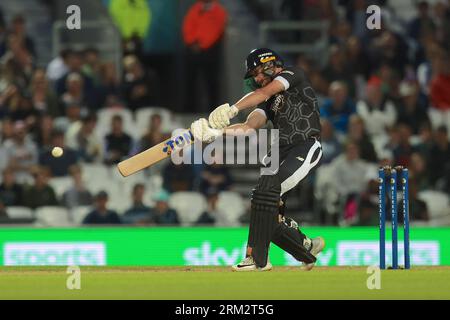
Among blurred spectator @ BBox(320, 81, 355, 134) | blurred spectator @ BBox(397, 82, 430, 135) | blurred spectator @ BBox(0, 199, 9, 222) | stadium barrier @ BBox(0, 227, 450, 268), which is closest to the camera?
stadium barrier @ BBox(0, 227, 450, 268)

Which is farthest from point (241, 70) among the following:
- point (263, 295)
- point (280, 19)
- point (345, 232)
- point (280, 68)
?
point (263, 295)

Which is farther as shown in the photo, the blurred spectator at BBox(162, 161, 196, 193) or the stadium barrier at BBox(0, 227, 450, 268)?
the blurred spectator at BBox(162, 161, 196, 193)

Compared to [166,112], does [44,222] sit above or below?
below

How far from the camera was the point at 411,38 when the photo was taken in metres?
17.9

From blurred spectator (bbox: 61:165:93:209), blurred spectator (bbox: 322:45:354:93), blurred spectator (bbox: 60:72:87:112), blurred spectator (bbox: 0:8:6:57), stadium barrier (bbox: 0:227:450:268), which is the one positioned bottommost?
stadium barrier (bbox: 0:227:450:268)

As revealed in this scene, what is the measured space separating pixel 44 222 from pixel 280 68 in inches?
239

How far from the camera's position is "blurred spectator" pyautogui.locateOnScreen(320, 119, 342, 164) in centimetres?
1619

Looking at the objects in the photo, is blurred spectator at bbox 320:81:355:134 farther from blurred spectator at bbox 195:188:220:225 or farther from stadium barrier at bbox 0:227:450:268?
stadium barrier at bbox 0:227:450:268

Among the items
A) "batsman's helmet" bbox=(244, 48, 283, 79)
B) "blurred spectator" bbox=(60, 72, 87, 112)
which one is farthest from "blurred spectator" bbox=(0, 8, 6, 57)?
"batsman's helmet" bbox=(244, 48, 283, 79)

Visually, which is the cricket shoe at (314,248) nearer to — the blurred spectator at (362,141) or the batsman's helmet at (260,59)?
the batsman's helmet at (260,59)

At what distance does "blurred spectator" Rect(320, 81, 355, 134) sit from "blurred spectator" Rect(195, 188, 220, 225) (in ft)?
6.01

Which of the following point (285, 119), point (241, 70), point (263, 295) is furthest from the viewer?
point (241, 70)

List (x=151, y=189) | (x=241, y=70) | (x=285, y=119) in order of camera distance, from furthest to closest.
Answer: (x=241, y=70), (x=151, y=189), (x=285, y=119)

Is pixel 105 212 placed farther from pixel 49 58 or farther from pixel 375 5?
pixel 375 5
